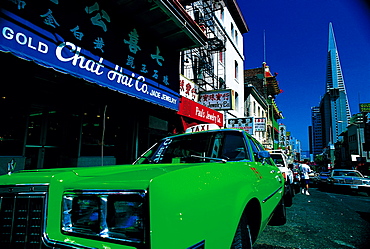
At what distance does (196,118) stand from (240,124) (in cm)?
613

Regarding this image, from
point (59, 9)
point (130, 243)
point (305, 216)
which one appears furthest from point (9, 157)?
point (305, 216)

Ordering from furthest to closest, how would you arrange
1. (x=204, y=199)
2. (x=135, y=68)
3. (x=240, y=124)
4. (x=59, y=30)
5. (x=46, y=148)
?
(x=240, y=124)
(x=135, y=68)
(x=46, y=148)
(x=59, y=30)
(x=204, y=199)

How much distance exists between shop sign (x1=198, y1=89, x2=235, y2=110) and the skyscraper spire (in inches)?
5724

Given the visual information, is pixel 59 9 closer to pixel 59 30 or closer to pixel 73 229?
pixel 59 30

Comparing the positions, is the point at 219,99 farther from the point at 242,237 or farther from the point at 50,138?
the point at 242,237

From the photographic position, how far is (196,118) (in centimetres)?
838

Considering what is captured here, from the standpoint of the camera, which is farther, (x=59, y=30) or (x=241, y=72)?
(x=241, y=72)

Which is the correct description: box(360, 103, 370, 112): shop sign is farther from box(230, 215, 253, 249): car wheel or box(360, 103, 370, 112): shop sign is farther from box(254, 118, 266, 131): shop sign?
box(230, 215, 253, 249): car wheel

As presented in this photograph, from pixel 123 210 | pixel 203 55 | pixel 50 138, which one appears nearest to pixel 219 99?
pixel 203 55

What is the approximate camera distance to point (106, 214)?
1.23m

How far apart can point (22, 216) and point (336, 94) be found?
158m

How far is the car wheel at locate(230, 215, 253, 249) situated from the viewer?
192 centimetres

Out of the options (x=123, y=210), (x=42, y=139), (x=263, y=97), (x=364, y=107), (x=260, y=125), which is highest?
(x=263, y=97)

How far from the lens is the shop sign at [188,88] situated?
981 centimetres
